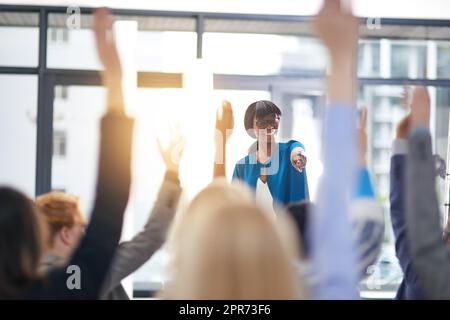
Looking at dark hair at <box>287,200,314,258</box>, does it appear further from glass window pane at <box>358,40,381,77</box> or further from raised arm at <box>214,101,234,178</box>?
glass window pane at <box>358,40,381,77</box>

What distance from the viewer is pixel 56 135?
475cm

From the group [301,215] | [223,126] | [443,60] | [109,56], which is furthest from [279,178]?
[443,60]

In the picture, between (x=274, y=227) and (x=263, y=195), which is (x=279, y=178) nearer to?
(x=263, y=195)

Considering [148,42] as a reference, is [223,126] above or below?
below

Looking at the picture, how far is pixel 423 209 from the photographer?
110 cm

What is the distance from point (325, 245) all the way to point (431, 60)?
4011mm

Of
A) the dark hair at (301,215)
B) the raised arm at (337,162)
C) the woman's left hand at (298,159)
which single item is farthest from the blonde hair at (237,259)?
the woman's left hand at (298,159)

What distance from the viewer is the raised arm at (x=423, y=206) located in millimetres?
1095

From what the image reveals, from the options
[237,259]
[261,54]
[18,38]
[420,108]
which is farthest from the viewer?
[261,54]

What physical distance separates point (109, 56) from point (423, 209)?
54 cm

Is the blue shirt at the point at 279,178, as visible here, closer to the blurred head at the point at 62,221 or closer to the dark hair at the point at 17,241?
the blurred head at the point at 62,221

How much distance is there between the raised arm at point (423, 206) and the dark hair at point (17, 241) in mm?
592
